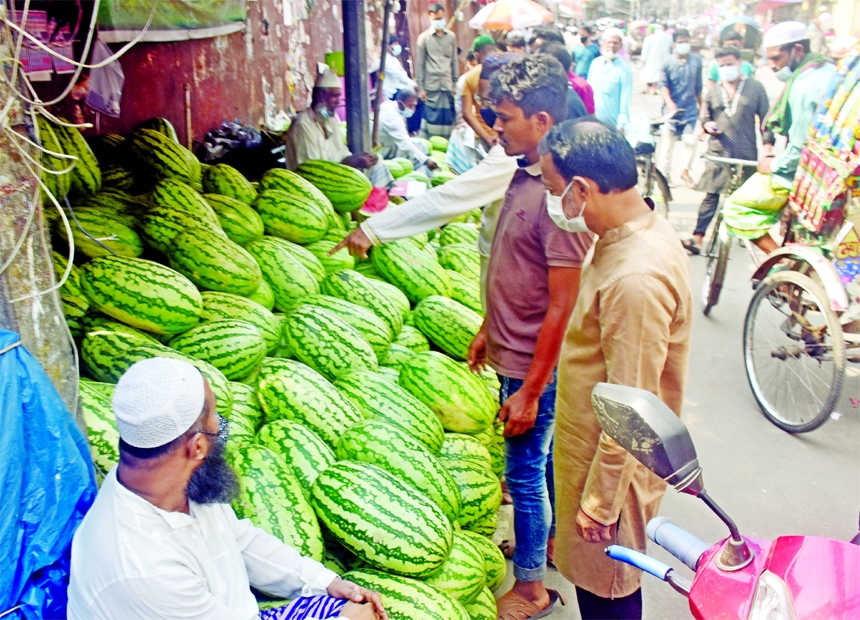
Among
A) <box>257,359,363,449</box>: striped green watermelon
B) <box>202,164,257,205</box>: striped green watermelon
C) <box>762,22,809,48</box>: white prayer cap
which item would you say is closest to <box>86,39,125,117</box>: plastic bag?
<box>202,164,257,205</box>: striped green watermelon

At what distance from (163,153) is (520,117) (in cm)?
304

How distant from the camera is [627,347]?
2.03 metres

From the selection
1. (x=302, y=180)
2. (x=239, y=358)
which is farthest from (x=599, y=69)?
(x=239, y=358)

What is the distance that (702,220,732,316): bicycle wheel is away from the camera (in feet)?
20.3

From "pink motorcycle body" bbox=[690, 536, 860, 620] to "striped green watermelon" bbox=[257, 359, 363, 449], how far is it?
1827 millimetres

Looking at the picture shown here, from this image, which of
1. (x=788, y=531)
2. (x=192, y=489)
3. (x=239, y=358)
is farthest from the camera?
(x=788, y=531)

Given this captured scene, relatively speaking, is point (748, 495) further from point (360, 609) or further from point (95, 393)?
point (95, 393)

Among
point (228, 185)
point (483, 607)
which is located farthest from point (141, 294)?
point (483, 607)

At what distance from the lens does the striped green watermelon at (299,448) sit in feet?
8.91

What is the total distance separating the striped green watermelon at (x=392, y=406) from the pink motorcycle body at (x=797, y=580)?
72.8 inches

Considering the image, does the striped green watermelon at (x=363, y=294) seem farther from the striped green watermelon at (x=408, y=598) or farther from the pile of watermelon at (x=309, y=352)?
the striped green watermelon at (x=408, y=598)

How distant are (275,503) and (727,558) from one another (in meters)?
1.60

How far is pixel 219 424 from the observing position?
207 centimetres

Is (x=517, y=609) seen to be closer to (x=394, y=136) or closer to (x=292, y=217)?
(x=292, y=217)
